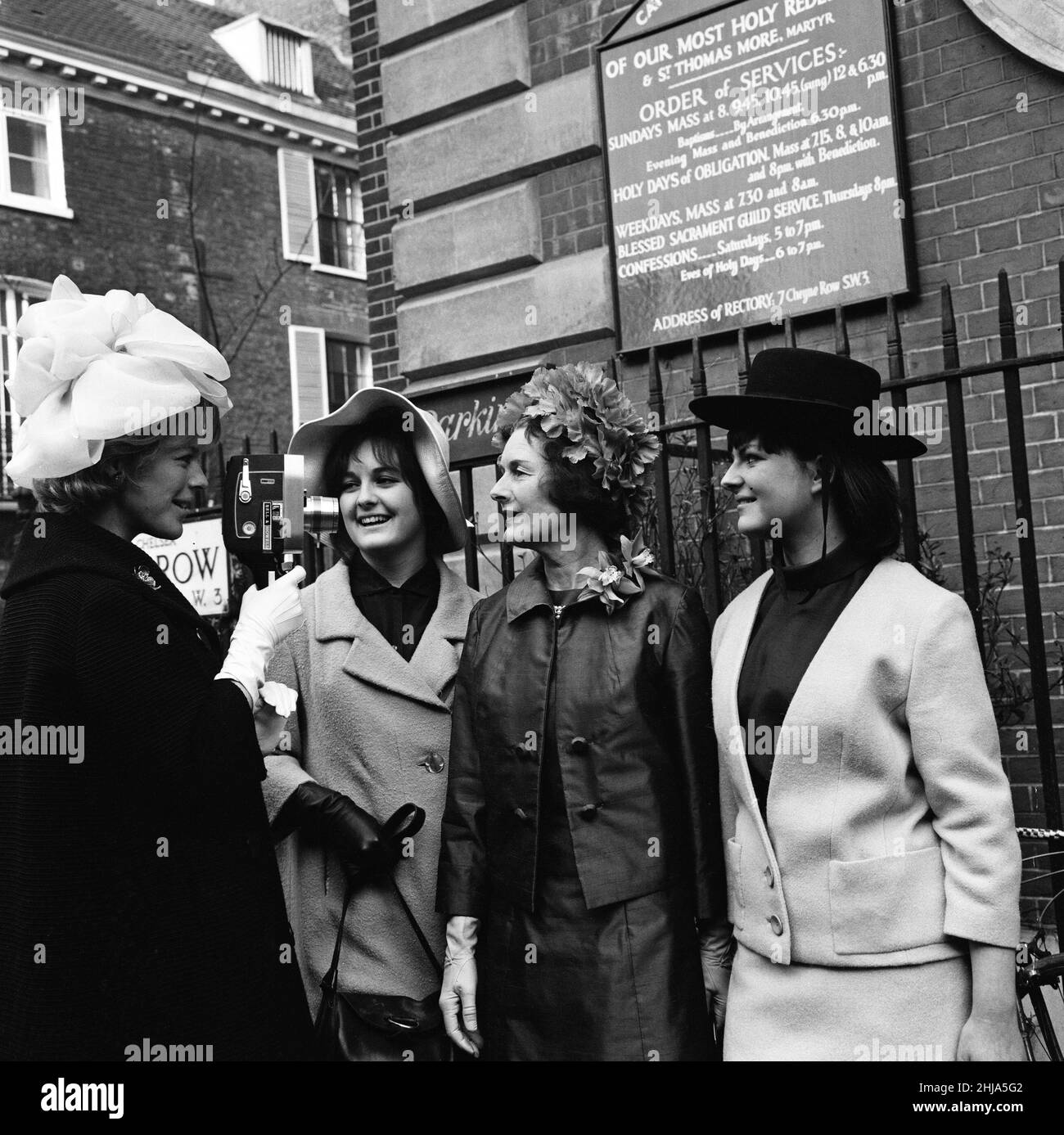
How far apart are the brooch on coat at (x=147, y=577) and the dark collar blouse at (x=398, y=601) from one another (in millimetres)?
655

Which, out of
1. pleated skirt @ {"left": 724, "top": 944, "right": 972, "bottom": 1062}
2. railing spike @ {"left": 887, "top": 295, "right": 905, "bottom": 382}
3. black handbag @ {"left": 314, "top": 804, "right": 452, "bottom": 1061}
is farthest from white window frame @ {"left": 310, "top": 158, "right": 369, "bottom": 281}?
pleated skirt @ {"left": 724, "top": 944, "right": 972, "bottom": 1062}

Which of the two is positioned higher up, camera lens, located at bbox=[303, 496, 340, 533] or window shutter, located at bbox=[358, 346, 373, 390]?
window shutter, located at bbox=[358, 346, 373, 390]

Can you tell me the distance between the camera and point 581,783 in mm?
2533

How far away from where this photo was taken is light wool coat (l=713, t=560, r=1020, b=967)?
2166mm

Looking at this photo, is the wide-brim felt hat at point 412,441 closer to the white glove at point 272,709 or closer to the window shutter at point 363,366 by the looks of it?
the white glove at point 272,709

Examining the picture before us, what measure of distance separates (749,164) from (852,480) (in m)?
3.47

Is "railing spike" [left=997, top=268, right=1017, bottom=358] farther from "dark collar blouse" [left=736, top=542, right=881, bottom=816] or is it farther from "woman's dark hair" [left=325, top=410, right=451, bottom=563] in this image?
"woman's dark hair" [left=325, top=410, right=451, bottom=563]

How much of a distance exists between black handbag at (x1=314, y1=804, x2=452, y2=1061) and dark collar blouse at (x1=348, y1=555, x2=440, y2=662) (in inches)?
19.1

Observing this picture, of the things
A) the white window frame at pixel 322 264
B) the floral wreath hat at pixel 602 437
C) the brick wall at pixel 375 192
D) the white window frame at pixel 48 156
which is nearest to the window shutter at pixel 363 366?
the white window frame at pixel 322 264

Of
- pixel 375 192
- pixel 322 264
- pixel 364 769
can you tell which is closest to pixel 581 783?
pixel 364 769

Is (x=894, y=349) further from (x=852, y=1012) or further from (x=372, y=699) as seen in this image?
(x=852, y=1012)
